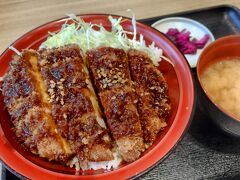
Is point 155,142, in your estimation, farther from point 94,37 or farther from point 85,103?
point 94,37

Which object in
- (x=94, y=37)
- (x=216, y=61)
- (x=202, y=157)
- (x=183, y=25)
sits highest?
(x=94, y=37)

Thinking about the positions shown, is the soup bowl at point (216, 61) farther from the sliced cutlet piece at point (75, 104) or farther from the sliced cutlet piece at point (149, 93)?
the sliced cutlet piece at point (75, 104)

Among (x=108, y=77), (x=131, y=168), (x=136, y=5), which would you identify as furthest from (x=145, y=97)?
(x=136, y=5)

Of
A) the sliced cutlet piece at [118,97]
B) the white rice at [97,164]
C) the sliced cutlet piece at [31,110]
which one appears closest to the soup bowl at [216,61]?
the sliced cutlet piece at [118,97]

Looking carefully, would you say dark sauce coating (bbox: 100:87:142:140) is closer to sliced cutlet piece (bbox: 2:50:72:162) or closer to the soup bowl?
sliced cutlet piece (bbox: 2:50:72:162)

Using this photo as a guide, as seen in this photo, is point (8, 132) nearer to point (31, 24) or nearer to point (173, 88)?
point (173, 88)

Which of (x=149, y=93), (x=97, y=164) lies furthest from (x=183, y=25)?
(x=97, y=164)

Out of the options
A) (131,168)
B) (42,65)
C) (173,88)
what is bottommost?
(131,168)
